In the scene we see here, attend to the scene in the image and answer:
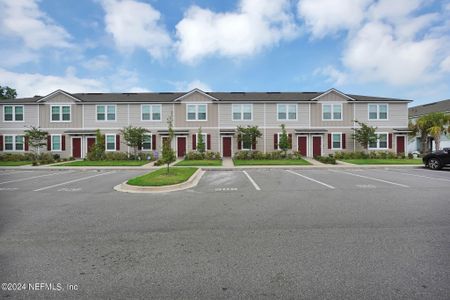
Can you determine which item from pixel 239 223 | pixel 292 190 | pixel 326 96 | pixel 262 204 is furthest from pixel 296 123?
pixel 239 223

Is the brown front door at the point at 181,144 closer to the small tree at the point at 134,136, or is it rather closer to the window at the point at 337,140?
the small tree at the point at 134,136

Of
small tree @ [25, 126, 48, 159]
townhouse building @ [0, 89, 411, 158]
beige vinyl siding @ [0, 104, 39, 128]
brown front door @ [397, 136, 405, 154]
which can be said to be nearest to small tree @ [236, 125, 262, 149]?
townhouse building @ [0, 89, 411, 158]

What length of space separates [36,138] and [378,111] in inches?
1455

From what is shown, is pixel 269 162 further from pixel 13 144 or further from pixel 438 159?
pixel 13 144

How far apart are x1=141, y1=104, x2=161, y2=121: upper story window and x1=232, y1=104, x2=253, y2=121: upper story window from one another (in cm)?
846

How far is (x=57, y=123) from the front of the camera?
26.4 metres

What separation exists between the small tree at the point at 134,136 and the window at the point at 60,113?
7.27m

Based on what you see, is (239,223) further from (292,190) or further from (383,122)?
(383,122)

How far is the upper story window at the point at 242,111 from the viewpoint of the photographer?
26.6 m

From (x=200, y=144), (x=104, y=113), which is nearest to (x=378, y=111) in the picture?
(x=200, y=144)

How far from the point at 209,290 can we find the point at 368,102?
29.6 meters

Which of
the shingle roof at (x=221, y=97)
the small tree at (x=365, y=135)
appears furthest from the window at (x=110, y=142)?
the small tree at (x=365, y=135)

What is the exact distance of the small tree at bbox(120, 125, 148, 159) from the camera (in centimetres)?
2364

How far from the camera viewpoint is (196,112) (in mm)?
26484
